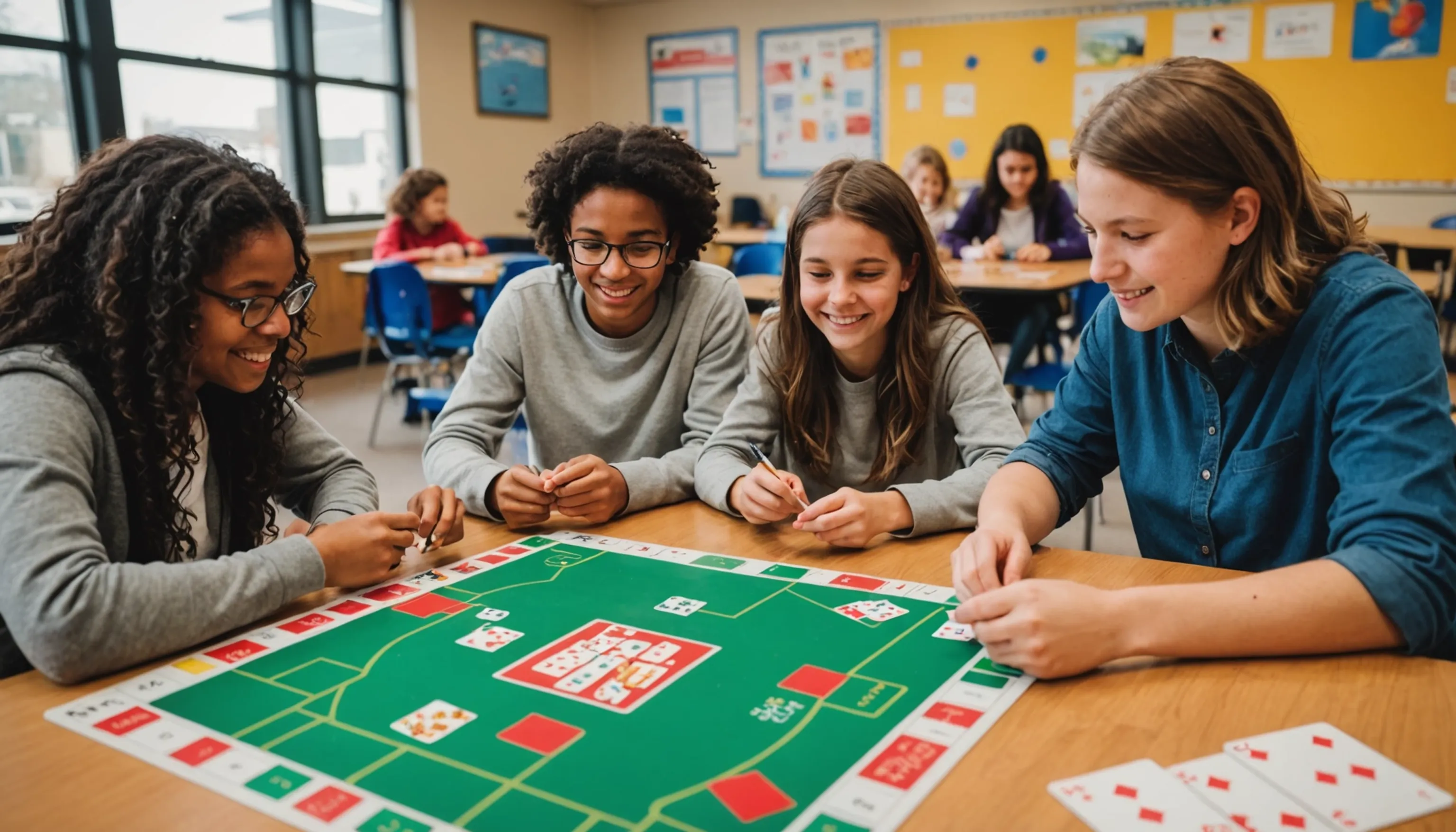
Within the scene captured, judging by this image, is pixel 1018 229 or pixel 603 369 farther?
pixel 1018 229

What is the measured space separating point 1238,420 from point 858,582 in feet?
1.59

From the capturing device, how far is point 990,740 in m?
0.85

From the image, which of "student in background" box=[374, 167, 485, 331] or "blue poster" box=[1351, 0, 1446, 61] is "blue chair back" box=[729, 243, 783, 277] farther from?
"blue poster" box=[1351, 0, 1446, 61]

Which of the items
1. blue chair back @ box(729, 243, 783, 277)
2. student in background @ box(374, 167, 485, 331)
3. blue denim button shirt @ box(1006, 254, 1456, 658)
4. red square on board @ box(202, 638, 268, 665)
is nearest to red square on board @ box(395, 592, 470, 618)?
red square on board @ box(202, 638, 268, 665)

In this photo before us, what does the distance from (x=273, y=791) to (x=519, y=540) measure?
65 cm

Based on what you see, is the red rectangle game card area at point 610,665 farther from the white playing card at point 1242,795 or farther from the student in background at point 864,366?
the student in background at point 864,366

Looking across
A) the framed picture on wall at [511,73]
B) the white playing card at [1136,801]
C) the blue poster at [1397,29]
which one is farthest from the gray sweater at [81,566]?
the blue poster at [1397,29]

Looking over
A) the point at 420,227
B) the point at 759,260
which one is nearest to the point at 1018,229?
the point at 759,260

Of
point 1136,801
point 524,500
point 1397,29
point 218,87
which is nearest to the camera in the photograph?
point 1136,801

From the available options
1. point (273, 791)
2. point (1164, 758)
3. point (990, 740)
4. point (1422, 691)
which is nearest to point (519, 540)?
point (273, 791)

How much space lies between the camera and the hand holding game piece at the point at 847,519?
1.32 meters

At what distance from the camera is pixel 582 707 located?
3.00 feet

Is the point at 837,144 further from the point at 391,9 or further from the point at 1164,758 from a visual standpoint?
the point at 1164,758

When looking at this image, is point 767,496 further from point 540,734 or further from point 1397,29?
point 1397,29
